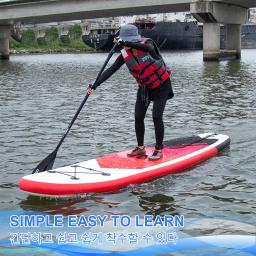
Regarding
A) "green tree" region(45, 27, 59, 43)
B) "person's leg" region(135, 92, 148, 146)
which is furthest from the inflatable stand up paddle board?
"green tree" region(45, 27, 59, 43)

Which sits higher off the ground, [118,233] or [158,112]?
[158,112]

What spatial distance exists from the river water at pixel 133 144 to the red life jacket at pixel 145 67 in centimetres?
170

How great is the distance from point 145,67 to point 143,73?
4.4 inches

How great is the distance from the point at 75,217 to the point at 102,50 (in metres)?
81.8

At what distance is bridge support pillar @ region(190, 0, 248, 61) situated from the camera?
141ft

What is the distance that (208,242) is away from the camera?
5.86 m

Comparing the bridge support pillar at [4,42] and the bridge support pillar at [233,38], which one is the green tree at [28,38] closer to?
the bridge support pillar at [4,42]

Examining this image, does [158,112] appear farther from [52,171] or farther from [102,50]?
[102,50]

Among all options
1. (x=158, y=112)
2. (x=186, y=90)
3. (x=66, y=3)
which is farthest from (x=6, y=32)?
(x=158, y=112)

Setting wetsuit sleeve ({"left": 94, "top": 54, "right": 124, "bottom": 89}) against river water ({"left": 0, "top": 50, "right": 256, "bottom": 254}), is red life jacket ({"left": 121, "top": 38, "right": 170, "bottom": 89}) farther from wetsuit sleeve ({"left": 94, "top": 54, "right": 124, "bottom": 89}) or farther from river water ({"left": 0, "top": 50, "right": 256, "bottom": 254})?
river water ({"left": 0, "top": 50, "right": 256, "bottom": 254})

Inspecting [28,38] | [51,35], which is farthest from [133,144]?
[51,35]

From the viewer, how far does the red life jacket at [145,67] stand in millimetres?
8336

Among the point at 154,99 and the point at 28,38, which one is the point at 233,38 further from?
the point at 28,38

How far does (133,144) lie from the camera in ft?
36.6
